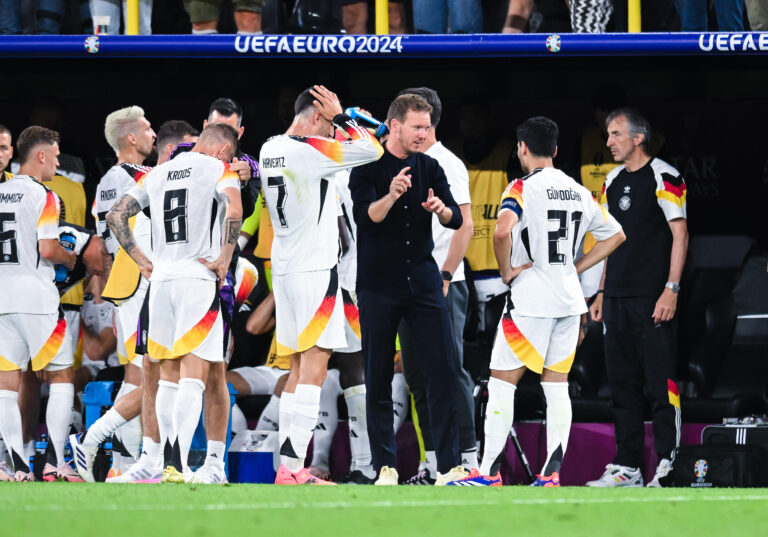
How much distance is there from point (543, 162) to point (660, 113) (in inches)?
128

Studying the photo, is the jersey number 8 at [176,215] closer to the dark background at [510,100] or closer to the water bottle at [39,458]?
the water bottle at [39,458]

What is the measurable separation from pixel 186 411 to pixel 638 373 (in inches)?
107

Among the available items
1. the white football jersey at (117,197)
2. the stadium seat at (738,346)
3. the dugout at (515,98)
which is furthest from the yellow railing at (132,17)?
the stadium seat at (738,346)

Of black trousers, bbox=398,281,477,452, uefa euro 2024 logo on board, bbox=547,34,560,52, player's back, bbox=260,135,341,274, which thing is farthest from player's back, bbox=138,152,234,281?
uefa euro 2024 logo on board, bbox=547,34,560,52

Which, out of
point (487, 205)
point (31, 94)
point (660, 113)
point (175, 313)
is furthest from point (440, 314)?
point (31, 94)

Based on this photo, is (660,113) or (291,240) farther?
(660,113)

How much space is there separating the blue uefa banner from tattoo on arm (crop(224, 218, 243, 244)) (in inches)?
70.5

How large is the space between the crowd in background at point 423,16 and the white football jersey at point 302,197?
183 centimetres

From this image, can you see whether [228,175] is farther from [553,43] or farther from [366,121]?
[553,43]

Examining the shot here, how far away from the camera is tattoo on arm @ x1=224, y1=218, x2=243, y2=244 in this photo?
670 cm

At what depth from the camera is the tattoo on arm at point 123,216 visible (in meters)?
6.90

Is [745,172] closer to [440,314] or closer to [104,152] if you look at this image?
[440,314]

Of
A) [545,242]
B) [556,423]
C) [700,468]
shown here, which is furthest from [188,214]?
[700,468]

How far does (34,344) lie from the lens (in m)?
7.56
